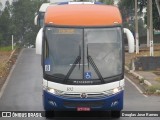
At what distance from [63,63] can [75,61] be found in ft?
1.22

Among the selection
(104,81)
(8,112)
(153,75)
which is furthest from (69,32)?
(153,75)

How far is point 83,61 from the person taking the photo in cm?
1703

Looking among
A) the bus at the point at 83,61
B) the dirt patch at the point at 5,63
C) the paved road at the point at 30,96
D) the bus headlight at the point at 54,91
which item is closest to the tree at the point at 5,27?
the dirt patch at the point at 5,63

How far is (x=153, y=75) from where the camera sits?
3250 centimetres

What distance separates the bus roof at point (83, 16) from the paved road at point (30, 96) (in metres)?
3.19

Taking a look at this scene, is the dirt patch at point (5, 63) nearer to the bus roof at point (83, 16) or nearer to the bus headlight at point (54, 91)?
the bus roof at point (83, 16)

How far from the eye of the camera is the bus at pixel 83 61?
16.8 m

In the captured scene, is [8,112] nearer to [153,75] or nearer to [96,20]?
[96,20]

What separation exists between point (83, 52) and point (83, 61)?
28 cm

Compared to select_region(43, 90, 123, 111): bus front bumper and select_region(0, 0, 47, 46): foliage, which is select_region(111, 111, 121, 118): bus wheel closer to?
select_region(43, 90, 123, 111): bus front bumper

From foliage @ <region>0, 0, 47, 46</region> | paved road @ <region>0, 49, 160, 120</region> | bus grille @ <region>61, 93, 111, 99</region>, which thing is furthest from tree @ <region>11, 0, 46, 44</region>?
bus grille @ <region>61, 93, 111, 99</region>

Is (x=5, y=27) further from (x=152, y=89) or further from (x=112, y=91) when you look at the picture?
(x=112, y=91)

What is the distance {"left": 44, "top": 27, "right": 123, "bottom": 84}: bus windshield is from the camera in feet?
55.7

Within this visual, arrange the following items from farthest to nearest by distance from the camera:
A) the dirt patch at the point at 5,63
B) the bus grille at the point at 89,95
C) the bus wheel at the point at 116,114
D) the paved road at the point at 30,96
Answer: the dirt patch at the point at 5,63
the paved road at the point at 30,96
the bus wheel at the point at 116,114
the bus grille at the point at 89,95
